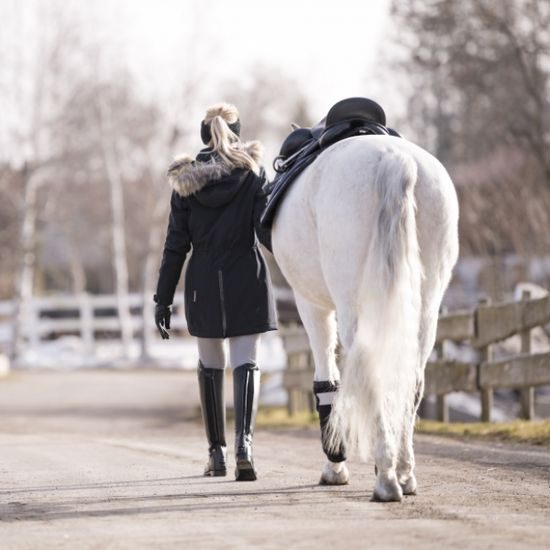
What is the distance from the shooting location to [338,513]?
5.48 meters

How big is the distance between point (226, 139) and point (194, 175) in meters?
0.30

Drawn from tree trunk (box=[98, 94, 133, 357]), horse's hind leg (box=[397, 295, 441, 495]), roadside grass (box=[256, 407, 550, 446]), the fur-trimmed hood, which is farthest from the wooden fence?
tree trunk (box=[98, 94, 133, 357])

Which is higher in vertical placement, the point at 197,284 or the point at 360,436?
the point at 197,284

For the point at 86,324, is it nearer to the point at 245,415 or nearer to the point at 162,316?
the point at 162,316

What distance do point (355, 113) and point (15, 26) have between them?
26.7 m

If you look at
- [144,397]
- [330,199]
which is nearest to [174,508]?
[330,199]

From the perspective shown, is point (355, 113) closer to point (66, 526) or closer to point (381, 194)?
point (381, 194)

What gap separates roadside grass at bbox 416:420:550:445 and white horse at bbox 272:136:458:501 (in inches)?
141

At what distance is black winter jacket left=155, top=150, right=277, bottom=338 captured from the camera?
718cm

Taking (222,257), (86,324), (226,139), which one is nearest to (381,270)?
(222,257)

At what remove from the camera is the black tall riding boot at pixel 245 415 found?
6.86 metres

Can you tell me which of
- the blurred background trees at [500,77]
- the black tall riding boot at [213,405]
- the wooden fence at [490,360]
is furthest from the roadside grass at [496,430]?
the blurred background trees at [500,77]

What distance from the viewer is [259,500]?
6.00 meters

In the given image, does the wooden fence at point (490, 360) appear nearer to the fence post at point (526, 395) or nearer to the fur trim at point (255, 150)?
the fence post at point (526, 395)
